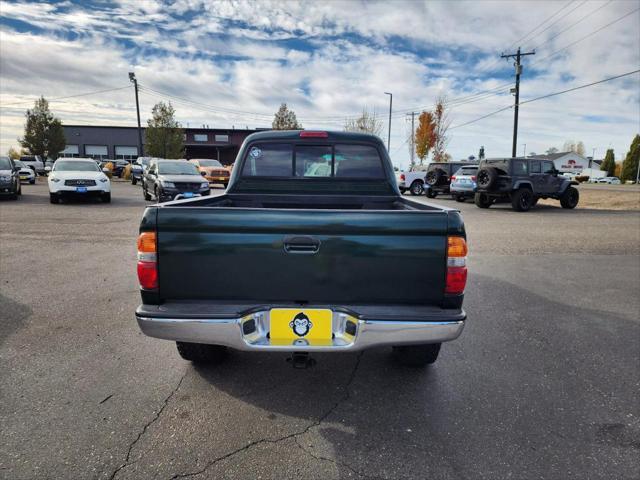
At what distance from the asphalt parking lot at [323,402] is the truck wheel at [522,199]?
10575 millimetres

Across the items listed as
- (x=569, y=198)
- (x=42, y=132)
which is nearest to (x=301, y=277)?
(x=569, y=198)

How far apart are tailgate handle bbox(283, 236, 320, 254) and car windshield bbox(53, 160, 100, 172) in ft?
49.0

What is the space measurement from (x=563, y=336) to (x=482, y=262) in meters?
3.27

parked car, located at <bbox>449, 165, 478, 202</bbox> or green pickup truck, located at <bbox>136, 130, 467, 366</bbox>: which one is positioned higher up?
parked car, located at <bbox>449, 165, 478, 202</bbox>

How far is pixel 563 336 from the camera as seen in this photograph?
4078 mm

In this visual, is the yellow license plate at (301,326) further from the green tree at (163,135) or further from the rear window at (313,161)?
the green tree at (163,135)

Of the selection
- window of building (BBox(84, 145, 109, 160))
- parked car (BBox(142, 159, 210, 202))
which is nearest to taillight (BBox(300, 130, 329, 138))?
parked car (BBox(142, 159, 210, 202))

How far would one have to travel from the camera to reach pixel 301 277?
2400mm

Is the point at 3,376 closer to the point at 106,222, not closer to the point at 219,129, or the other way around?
the point at 106,222

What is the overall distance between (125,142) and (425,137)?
159 ft

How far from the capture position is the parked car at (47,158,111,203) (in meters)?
13.9

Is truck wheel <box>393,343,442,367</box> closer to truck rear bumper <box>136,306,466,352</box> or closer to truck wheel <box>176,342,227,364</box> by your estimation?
truck rear bumper <box>136,306,466,352</box>

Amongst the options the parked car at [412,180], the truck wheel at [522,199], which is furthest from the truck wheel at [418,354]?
the parked car at [412,180]

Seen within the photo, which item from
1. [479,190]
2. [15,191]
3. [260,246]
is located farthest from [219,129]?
[260,246]
